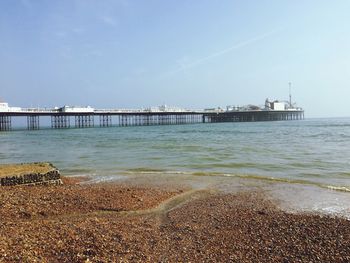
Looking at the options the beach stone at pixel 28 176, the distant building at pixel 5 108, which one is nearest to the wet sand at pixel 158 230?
the beach stone at pixel 28 176

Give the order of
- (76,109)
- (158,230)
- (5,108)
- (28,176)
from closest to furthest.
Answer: (158,230) → (28,176) → (5,108) → (76,109)

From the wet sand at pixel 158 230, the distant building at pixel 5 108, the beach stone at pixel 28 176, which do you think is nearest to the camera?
the wet sand at pixel 158 230

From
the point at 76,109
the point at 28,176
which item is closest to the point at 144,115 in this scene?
→ the point at 76,109

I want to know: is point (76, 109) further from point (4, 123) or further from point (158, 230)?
point (158, 230)

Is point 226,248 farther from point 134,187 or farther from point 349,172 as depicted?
point 349,172

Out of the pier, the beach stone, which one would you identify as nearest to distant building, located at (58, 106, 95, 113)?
the pier

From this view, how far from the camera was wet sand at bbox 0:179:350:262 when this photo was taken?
202 inches

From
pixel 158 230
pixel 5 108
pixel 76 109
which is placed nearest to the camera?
pixel 158 230

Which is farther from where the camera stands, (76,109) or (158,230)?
(76,109)

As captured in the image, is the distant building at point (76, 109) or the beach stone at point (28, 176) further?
the distant building at point (76, 109)

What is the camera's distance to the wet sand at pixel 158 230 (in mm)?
5139

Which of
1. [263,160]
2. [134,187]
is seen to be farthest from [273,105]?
[134,187]

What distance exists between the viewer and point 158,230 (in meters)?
6.52

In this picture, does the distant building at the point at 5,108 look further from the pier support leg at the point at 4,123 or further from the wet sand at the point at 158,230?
the wet sand at the point at 158,230
